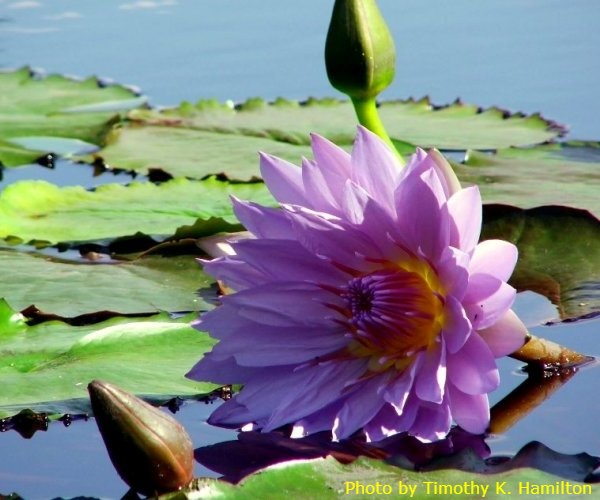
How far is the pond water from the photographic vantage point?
8.13 ft

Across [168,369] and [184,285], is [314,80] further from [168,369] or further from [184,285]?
[168,369]

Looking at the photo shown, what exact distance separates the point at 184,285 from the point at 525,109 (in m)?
1.07

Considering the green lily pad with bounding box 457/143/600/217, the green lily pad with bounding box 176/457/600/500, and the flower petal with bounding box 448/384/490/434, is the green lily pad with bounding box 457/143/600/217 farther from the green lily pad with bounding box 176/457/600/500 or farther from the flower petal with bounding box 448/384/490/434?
the green lily pad with bounding box 176/457/600/500

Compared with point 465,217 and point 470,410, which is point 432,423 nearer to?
point 470,410

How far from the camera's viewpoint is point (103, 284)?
1616 millimetres

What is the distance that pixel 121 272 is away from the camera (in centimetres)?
167

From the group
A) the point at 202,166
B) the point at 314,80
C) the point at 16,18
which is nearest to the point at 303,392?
the point at 202,166

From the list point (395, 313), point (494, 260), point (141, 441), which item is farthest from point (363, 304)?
point (141, 441)

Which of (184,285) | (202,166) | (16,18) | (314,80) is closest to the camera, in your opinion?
(184,285)

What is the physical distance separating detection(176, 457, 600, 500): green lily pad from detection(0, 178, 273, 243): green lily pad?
36.8 inches

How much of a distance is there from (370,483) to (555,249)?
733 mm

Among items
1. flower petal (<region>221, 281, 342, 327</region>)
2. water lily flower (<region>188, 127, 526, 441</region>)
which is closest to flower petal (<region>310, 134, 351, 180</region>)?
water lily flower (<region>188, 127, 526, 441</region>)

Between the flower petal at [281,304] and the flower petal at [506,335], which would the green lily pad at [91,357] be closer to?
the flower petal at [281,304]

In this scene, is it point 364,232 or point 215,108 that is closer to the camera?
point 364,232
